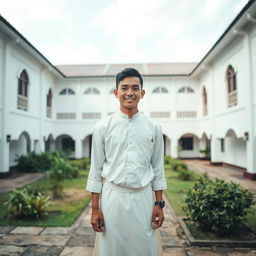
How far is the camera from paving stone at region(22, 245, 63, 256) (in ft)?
10.5

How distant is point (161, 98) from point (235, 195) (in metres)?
14.3

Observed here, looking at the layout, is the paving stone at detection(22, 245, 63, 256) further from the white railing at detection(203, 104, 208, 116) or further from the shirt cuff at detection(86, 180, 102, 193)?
the white railing at detection(203, 104, 208, 116)

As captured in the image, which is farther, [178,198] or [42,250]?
[178,198]

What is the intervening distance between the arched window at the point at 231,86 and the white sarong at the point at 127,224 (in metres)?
10.6

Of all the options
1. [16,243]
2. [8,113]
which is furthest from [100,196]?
[8,113]

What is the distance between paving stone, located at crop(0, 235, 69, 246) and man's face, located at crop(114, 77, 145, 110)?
2.81m

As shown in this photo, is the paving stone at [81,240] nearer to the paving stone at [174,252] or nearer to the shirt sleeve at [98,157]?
the paving stone at [174,252]

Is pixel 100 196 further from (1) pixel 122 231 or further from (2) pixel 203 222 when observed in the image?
(2) pixel 203 222

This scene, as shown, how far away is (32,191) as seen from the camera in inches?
202

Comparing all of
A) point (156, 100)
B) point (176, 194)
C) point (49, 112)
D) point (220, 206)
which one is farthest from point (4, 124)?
point (156, 100)

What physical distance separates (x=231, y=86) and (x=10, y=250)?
11.3 m

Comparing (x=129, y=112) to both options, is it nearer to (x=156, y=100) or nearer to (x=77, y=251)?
(x=77, y=251)

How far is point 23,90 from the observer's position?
12078 mm

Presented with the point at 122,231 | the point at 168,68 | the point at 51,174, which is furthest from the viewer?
the point at 168,68
